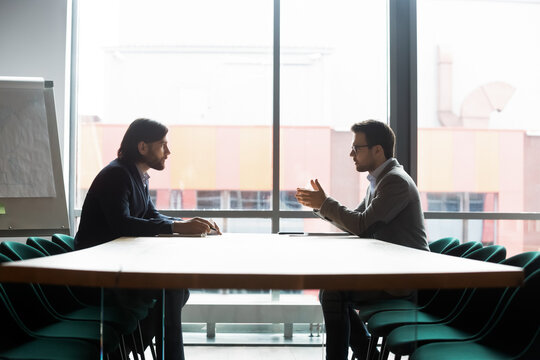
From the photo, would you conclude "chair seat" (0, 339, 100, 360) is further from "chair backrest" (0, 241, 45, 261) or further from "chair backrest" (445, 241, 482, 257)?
"chair backrest" (445, 241, 482, 257)

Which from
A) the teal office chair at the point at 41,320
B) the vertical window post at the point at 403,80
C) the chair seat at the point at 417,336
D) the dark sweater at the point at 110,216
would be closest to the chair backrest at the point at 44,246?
the dark sweater at the point at 110,216

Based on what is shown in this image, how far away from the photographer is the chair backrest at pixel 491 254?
246cm

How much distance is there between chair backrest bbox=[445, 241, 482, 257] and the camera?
9.06ft

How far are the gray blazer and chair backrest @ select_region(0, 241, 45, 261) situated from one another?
162 cm

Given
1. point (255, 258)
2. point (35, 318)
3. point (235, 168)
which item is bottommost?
point (35, 318)

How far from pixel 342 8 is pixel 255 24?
767 mm

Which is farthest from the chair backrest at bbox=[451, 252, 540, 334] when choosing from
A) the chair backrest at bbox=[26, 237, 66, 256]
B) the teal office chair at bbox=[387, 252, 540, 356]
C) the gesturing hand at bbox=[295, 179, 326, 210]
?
the chair backrest at bbox=[26, 237, 66, 256]

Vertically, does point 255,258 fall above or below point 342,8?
below

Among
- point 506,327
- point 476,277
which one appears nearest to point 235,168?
point 506,327

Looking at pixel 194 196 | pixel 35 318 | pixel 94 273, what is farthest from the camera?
pixel 194 196

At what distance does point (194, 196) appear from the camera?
15.1 feet

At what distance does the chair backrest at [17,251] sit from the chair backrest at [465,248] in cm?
208

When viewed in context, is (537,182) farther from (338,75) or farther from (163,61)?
(163,61)

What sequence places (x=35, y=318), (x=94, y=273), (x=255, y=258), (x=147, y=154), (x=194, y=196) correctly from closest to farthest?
(x=94, y=273)
(x=255, y=258)
(x=35, y=318)
(x=147, y=154)
(x=194, y=196)
